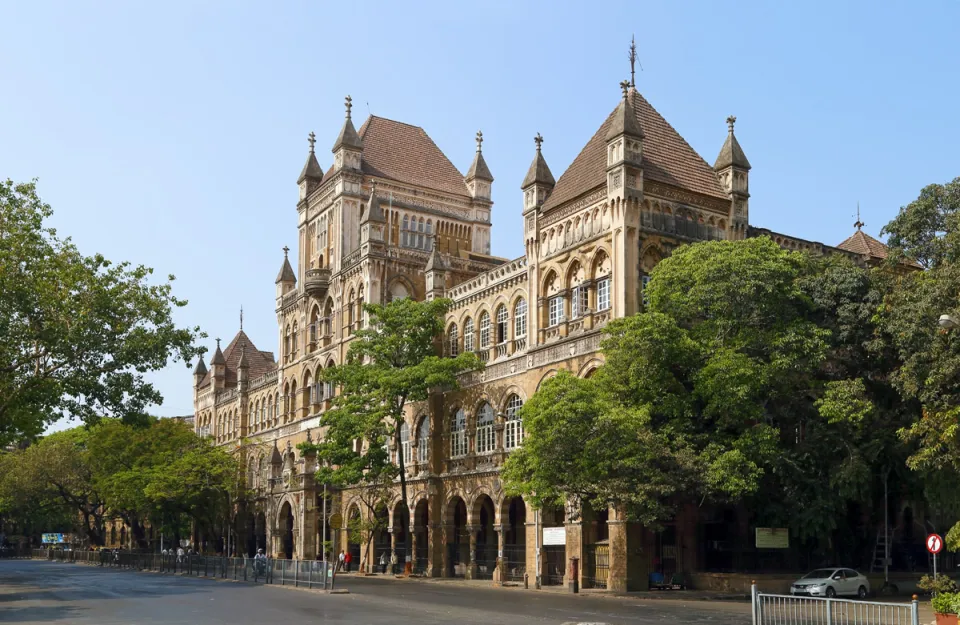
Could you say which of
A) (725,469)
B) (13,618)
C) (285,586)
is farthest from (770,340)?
(13,618)

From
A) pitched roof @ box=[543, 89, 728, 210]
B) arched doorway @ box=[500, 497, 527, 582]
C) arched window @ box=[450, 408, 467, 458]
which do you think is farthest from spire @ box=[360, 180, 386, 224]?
arched doorway @ box=[500, 497, 527, 582]

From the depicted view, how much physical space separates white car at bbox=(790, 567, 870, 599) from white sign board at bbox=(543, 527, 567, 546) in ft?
27.0

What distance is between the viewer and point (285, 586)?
40.7m

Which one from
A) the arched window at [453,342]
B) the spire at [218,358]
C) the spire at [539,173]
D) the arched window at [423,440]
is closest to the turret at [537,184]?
the spire at [539,173]

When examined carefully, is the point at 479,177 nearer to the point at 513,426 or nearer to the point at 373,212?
the point at 373,212

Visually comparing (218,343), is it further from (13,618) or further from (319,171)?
(13,618)

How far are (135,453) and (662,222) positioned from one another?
48.1 m

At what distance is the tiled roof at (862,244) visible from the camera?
5288cm

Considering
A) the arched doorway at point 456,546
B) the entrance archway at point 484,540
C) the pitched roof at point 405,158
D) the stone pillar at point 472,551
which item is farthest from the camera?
the pitched roof at point 405,158

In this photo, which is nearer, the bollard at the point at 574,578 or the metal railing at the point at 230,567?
→ the bollard at the point at 574,578

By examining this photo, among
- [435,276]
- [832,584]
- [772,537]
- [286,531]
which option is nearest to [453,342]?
[435,276]

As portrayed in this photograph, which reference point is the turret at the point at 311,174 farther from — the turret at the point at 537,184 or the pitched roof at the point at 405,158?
the turret at the point at 537,184

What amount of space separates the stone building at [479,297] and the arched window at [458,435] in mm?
95

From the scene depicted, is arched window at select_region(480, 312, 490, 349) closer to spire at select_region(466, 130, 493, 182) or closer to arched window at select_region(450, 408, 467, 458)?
arched window at select_region(450, 408, 467, 458)
